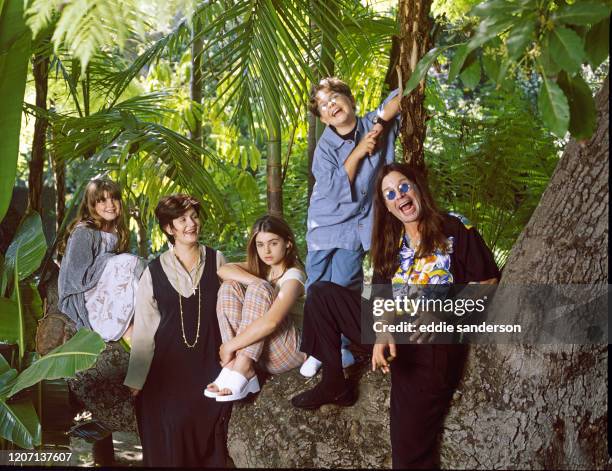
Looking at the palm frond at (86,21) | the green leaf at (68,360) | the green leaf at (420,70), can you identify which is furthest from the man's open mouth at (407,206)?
the green leaf at (68,360)

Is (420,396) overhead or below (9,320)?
below

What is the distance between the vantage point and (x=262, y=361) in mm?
2605

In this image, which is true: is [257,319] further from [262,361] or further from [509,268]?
[509,268]

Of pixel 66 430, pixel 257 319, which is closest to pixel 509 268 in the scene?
pixel 257 319

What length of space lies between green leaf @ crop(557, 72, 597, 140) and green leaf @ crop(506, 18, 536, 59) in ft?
0.67

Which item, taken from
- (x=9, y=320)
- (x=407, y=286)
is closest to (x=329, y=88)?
(x=407, y=286)

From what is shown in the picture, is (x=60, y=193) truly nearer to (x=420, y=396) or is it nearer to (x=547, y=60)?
(x=420, y=396)

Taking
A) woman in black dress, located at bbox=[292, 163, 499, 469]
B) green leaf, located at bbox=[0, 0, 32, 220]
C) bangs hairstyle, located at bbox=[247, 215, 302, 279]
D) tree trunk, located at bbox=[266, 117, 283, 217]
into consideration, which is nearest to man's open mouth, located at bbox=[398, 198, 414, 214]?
woman in black dress, located at bbox=[292, 163, 499, 469]

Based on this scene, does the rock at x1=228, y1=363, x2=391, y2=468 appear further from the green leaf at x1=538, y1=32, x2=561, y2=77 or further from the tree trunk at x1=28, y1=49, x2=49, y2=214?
the tree trunk at x1=28, y1=49, x2=49, y2=214

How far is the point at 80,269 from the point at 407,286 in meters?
1.28

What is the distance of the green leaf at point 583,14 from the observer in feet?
5.46

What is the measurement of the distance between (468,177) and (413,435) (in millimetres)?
1166

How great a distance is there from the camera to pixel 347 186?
246 cm

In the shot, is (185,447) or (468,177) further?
(468,177)
